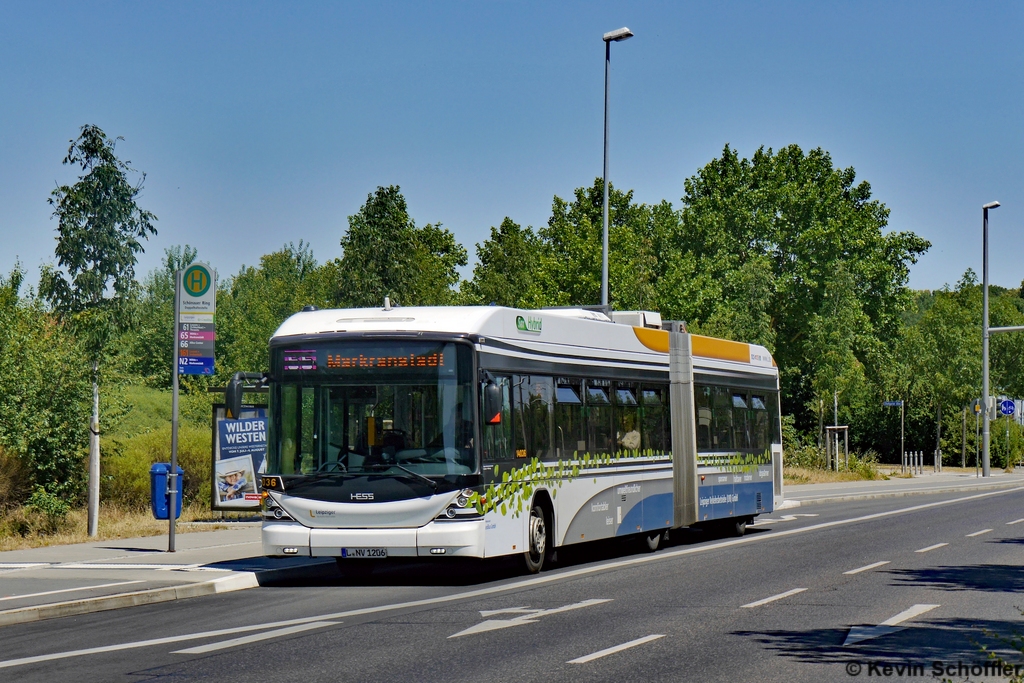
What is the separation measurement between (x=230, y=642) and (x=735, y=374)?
13872mm

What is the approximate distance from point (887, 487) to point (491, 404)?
97.9 feet

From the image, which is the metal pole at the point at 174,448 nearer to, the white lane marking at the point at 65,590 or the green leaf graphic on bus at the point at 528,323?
the white lane marking at the point at 65,590

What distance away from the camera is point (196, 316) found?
18000 millimetres

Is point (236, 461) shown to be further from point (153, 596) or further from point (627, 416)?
point (153, 596)

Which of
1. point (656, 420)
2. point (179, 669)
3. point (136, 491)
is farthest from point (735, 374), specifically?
point (179, 669)

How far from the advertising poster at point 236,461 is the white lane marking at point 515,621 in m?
10.2

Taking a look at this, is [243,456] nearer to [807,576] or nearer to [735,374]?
[735,374]

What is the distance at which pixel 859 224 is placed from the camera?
218ft

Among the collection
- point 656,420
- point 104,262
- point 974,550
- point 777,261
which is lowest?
point 974,550

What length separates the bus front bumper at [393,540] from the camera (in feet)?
47.1

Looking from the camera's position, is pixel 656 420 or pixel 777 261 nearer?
pixel 656 420

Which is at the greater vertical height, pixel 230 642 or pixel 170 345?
pixel 170 345

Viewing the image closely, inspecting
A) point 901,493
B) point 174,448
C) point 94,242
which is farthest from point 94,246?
point 901,493

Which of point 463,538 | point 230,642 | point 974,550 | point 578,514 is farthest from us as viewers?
point 974,550
